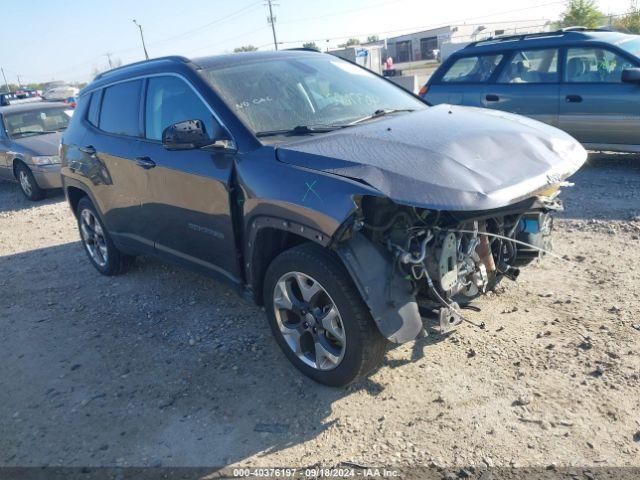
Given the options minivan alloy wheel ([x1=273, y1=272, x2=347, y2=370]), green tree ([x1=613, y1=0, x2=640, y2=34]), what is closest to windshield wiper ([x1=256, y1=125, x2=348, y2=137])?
minivan alloy wheel ([x1=273, y1=272, x2=347, y2=370])

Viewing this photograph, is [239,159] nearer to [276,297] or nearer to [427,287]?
[276,297]

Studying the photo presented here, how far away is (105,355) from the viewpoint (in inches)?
161

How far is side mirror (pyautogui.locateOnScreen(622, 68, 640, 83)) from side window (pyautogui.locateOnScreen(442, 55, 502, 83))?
1.86m

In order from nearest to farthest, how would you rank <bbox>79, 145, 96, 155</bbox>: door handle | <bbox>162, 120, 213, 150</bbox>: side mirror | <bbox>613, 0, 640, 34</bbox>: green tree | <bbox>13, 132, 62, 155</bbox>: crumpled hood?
<bbox>162, 120, 213, 150</bbox>: side mirror
<bbox>79, 145, 96, 155</bbox>: door handle
<bbox>13, 132, 62, 155</bbox>: crumpled hood
<bbox>613, 0, 640, 34</bbox>: green tree

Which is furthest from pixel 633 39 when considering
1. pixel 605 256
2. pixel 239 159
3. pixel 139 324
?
pixel 139 324

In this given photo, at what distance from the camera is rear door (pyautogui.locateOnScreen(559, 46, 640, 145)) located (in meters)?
7.34

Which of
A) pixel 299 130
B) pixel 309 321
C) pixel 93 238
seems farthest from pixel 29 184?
pixel 309 321

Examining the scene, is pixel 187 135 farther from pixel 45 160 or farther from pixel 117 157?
pixel 45 160

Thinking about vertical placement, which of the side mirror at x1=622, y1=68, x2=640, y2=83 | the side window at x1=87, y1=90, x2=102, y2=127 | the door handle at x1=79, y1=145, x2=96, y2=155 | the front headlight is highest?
the side window at x1=87, y1=90, x2=102, y2=127

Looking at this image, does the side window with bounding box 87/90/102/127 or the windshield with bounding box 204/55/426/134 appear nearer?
the windshield with bounding box 204/55/426/134

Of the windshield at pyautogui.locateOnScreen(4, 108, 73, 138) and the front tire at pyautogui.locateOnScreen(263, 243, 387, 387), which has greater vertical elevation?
the windshield at pyautogui.locateOnScreen(4, 108, 73, 138)

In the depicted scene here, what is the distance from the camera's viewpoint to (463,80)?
8766 millimetres

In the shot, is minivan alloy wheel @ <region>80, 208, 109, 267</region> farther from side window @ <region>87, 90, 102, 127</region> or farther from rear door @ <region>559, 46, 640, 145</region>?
rear door @ <region>559, 46, 640, 145</region>

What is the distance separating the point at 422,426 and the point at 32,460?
216 centimetres
